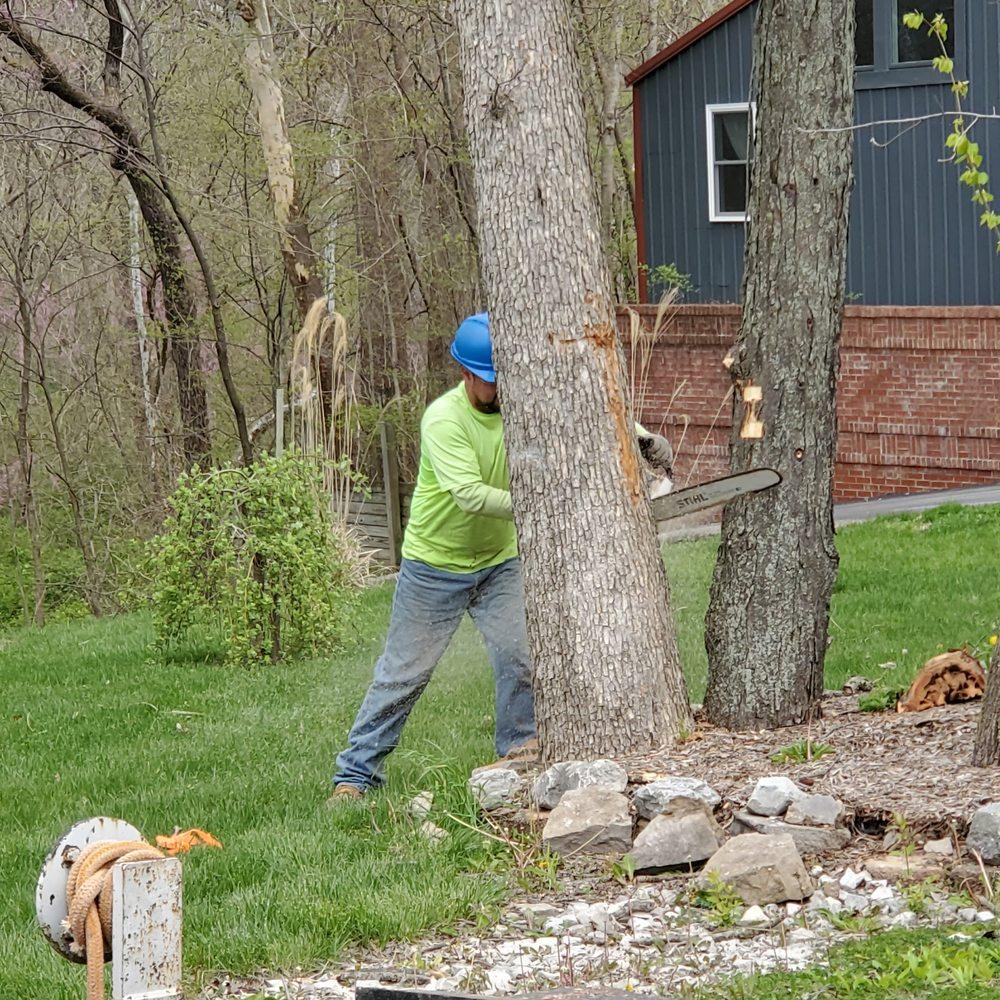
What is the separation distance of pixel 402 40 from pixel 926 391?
778 cm

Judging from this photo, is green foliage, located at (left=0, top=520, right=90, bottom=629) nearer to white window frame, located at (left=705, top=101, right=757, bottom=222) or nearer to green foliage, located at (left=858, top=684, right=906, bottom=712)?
white window frame, located at (left=705, top=101, right=757, bottom=222)

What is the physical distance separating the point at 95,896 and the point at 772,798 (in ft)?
8.83

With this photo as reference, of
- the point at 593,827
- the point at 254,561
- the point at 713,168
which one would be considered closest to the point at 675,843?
the point at 593,827

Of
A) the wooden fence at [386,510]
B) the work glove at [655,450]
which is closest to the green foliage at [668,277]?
the wooden fence at [386,510]

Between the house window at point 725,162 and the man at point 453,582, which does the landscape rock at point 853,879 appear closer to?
the man at point 453,582

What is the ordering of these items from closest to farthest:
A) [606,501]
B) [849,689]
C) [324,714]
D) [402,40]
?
[606,501]
[849,689]
[324,714]
[402,40]

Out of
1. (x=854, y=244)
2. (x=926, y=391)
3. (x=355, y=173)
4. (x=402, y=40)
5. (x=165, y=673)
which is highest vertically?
(x=402, y=40)

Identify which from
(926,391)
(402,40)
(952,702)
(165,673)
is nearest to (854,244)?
(926,391)

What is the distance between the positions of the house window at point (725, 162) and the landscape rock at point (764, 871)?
53.4 ft

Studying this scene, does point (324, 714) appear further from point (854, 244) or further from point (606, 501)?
point (854, 244)

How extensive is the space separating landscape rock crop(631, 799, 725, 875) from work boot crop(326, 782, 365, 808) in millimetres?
1511

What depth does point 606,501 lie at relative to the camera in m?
5.45

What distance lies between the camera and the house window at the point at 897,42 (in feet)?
58.8

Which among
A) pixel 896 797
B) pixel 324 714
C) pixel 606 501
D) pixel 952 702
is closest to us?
pixel 896 797
